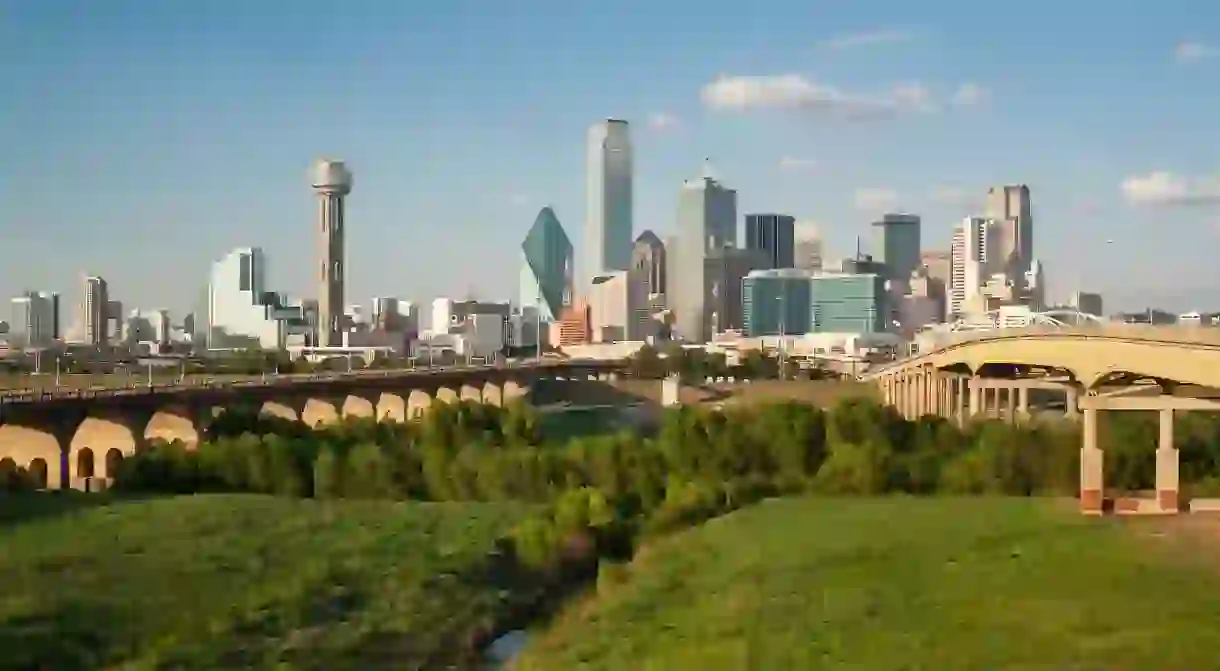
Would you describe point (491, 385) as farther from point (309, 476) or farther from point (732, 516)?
point (732, 516)

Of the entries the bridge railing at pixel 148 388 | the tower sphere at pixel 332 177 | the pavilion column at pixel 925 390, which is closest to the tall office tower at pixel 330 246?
the tower sphere at pixel 332 177

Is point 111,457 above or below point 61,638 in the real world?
above

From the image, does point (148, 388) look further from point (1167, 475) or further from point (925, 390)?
point (1167, 475)

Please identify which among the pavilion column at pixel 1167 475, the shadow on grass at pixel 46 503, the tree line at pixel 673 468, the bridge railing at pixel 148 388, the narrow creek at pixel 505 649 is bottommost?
the narrow creek at pixel 505 649

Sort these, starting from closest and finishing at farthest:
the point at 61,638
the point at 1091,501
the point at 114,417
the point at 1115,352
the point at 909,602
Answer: the point at 61,638
the point at 909,602
the point at 1091,501
the point at 1115,352
the point at 114,417

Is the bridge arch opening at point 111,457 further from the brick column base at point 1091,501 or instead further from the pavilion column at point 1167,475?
the pavilion column at point 1167,475

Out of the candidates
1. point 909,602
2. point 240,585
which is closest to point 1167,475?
point 909,602
